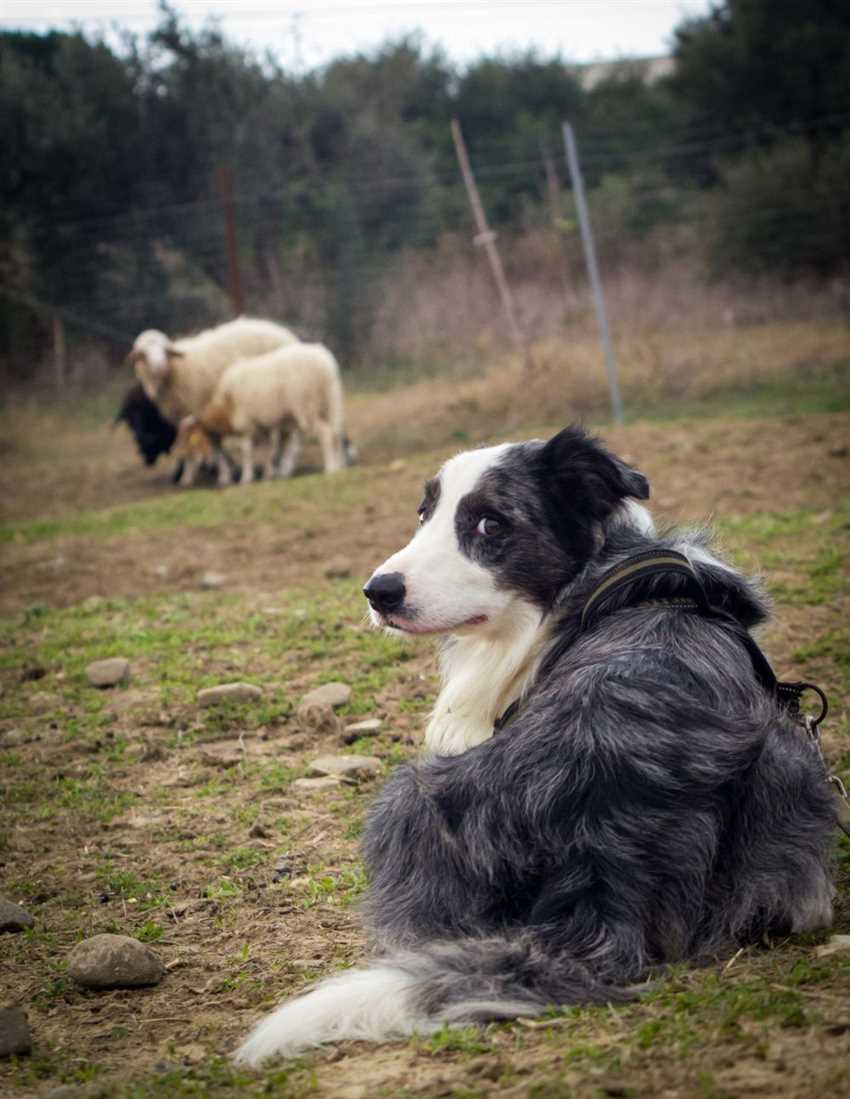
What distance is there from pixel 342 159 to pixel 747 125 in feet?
30.4

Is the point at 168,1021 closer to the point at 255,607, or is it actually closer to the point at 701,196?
the point at 255,607

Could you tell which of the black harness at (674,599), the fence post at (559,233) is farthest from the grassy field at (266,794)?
the fence post at (559,233)

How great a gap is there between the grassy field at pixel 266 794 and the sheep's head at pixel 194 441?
10.8 feet

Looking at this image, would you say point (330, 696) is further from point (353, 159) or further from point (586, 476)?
point (353, 159)

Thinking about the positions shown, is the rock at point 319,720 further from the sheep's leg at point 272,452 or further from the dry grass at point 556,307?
the dry grass at point 556,307

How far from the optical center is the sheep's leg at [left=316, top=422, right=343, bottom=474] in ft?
49.3

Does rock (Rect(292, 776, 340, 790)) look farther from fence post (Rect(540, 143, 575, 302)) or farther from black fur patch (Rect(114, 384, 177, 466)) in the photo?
fence post (Rect(540, 143, 575, 302))

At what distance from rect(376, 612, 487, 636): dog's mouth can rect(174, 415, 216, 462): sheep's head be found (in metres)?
12.3

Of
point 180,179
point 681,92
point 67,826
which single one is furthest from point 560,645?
point 681,92

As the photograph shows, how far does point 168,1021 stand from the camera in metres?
3.14

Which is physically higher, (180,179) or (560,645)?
(180,179)

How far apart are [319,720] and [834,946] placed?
2.89 meters

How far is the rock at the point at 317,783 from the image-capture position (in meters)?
4.86

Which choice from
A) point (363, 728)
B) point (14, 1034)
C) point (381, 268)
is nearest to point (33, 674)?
point (363, 728)
